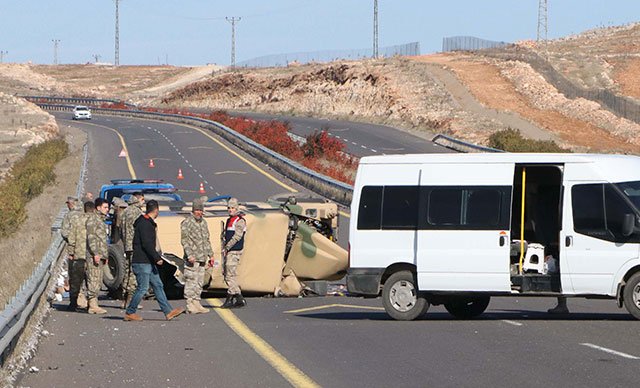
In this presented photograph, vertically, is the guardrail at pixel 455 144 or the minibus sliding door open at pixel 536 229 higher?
the minibus sliding door open at pixel 536 229

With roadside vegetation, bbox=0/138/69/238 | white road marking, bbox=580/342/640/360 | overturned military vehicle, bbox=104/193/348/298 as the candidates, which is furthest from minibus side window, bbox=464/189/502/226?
roadside vegetation, bbox=0/138/69/238

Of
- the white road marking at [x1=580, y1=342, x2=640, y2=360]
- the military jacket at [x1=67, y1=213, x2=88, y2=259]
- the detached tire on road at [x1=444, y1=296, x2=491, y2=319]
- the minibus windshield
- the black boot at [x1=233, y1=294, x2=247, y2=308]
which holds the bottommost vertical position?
the black boot at [x1=233, y1=294, x2=247, y2=308]

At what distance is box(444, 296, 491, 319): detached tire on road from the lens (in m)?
19.3

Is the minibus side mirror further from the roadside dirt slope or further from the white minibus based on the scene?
the roadside dirt slope

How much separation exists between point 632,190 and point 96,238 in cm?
840

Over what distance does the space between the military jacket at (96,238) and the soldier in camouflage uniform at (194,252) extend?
4.76 ft

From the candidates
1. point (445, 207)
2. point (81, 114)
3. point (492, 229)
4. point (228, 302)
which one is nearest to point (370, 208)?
point (445, 207)

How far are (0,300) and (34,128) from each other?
67694 millimetres

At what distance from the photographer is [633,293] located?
1750 cm

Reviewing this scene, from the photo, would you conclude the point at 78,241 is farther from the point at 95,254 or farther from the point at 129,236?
the point at 129,236

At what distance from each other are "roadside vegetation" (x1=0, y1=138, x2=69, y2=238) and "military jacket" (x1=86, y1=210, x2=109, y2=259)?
61.2 feet

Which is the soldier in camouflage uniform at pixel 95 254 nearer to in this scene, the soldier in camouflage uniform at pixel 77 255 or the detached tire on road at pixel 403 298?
the soldier in camouflage uniform at pixel 77 255

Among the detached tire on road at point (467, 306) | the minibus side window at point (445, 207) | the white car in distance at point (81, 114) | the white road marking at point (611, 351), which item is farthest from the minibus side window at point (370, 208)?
the white car in distance at point (81, 114)

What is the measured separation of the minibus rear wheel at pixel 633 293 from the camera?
17.5m
